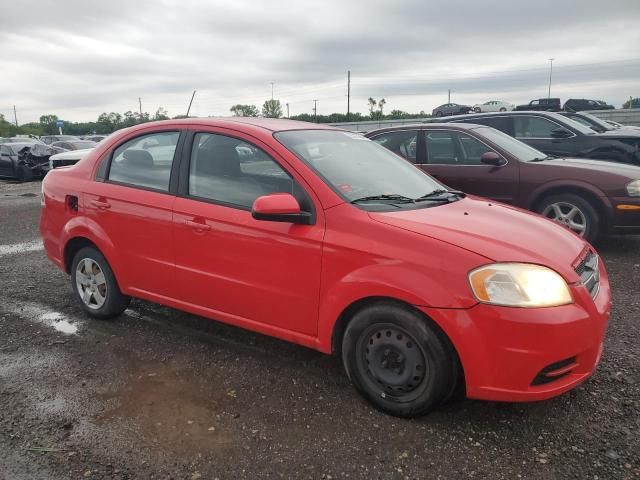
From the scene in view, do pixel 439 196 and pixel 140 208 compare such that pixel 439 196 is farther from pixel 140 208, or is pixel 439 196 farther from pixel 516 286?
pixel 140 208

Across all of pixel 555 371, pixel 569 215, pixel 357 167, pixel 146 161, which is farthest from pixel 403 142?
pixel 555 371

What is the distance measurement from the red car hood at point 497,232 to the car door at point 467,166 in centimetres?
340

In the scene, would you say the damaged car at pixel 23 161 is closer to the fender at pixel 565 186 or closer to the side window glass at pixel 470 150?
the side window glass at pixel 470 150

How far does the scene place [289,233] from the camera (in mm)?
3064

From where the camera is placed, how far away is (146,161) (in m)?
3.97

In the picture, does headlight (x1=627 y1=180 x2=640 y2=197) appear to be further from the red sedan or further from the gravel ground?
the red sedan

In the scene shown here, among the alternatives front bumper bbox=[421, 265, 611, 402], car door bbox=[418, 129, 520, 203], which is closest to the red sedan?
front bumper bbox=[421, 265, 611, 402]

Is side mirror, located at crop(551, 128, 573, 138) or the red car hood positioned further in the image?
side mirror, located at crop(551, 128, 573, 138)

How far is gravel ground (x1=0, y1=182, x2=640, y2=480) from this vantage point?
250cm

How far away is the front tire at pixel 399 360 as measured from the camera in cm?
266

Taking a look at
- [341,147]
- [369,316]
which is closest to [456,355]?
[369,316]

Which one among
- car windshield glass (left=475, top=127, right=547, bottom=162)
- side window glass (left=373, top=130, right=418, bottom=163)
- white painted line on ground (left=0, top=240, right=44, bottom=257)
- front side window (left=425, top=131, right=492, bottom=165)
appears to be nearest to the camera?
car windshield glass (left=475, top=127, right=547, bottom=162)

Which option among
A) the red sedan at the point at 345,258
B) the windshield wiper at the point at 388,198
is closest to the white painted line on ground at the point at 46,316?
the red sedan at the point at 345,258

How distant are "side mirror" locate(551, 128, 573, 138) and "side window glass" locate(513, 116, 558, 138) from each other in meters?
0.06
